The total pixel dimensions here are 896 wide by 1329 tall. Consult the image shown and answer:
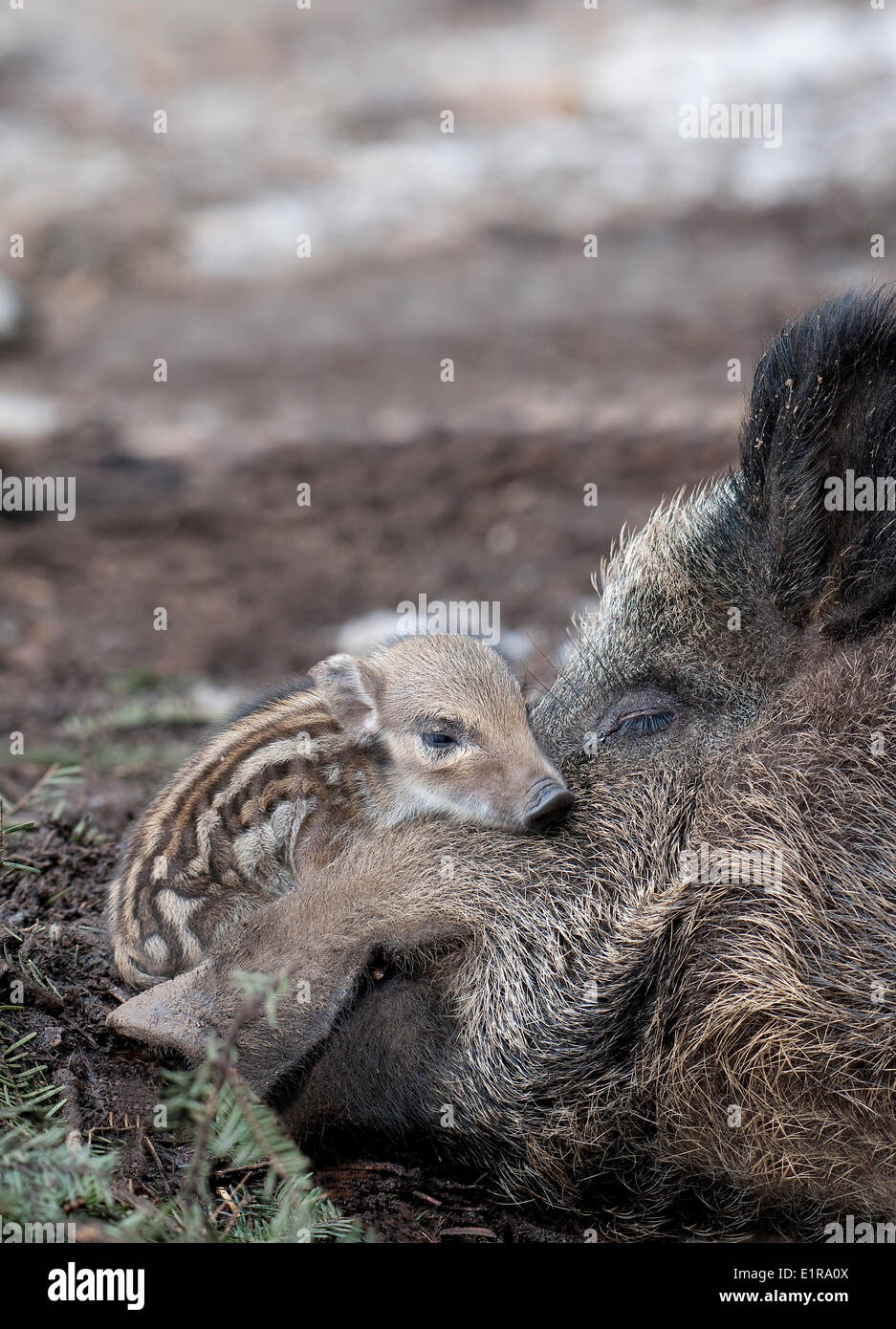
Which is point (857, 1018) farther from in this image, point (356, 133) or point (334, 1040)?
point (356, 133)

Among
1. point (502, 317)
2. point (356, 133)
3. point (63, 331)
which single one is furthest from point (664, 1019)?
point (356, 133)

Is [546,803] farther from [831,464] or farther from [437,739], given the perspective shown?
[831,464]

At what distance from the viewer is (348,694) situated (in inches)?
152

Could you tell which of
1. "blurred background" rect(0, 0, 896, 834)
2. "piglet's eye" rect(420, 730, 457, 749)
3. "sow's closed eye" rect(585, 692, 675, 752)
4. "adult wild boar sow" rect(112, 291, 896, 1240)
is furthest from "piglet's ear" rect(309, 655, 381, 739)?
"blurred background" rect(0, 0, 896, 834)

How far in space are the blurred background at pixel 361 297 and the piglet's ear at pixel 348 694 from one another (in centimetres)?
199

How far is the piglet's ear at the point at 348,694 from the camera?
3850mm

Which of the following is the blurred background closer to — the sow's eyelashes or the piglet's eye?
the piglet's eye

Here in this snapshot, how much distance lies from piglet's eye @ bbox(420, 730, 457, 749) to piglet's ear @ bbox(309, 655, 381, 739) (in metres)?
0.17

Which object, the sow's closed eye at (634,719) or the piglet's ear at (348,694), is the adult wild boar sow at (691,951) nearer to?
the sow's closed eye at (634,719)

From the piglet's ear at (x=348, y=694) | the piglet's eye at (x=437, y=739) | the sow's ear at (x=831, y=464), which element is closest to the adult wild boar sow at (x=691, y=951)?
the sow's ear at (x=831, y=464)

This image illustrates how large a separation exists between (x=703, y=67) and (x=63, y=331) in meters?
6.73

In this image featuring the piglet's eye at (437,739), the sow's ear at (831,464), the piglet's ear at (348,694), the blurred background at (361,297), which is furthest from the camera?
the blurred background at (361,297)

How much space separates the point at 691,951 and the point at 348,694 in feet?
4.19

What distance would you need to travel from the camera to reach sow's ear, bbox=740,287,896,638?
10.6 feet
